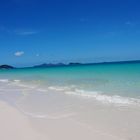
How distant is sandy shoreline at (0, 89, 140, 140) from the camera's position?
4454mm

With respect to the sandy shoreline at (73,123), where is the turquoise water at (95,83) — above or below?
above

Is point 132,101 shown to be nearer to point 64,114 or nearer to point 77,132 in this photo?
point 64,114

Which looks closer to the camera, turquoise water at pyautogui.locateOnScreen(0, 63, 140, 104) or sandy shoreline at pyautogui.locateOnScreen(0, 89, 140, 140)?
sandy shoreline at pyautogui.locateOnScreen(0, 89, 140, 140)

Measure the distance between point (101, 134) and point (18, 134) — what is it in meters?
1.69

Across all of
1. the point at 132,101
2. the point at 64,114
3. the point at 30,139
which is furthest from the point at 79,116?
the point at 132,101

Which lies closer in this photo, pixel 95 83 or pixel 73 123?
pixel 73 123

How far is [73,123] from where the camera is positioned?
5.35m

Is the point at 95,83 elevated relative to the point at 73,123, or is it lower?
elevated

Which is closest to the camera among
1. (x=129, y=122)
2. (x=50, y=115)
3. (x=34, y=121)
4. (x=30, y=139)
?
(x=30, y=139)

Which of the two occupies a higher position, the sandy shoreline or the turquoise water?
the turquoise water

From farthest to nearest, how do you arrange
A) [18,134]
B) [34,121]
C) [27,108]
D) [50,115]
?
[27,108] < [50,115] < [34,121] < [18,134]

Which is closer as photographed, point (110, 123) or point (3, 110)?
point (110, 123)

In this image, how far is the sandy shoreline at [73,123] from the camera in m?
Answer: 4.45

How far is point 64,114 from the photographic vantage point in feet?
20.8
